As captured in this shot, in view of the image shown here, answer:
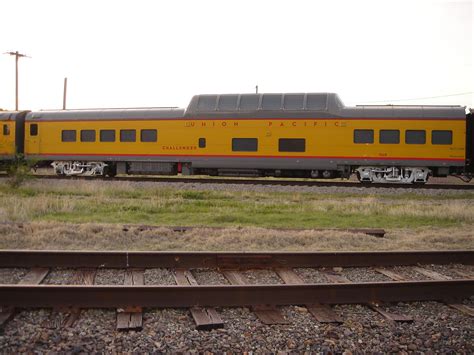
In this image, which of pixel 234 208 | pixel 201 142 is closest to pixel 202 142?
pixel 201 142

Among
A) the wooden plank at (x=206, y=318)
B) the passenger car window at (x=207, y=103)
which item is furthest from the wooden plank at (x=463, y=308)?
the passenger car window at (x=207, y=103)

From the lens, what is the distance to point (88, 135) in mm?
21141

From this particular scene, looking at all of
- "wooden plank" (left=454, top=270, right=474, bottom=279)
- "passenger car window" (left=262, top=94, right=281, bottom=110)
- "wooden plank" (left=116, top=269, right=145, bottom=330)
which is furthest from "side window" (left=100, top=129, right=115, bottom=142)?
"wooden plank" (left=116, top=269, right=145, bottom=330)

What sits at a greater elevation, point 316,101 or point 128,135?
point 316,101

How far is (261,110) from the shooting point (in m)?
19.1

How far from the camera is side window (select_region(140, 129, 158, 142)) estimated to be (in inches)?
800

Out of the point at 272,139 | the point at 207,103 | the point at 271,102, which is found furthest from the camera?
the point at 207,103

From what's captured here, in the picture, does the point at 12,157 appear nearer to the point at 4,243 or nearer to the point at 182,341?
the point at 4,243

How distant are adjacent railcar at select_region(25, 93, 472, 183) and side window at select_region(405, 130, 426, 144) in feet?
0.12

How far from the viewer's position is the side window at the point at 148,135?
2033cm

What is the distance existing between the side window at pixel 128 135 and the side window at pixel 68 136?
2.44 m

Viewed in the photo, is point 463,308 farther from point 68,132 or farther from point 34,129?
point 34,129

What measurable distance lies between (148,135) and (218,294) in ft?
53.2

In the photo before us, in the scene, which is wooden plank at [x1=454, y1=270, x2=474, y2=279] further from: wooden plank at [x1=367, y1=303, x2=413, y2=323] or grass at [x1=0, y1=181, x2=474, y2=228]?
grass at [x1=0, y1=181, x2=474, y2=228]
